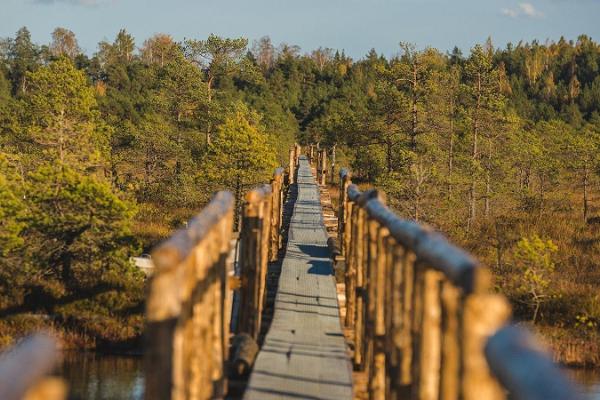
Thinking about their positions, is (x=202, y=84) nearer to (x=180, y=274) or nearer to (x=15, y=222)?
(x=15, y=222)

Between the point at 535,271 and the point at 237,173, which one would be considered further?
the point at 237,173

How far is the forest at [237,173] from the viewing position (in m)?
28.0

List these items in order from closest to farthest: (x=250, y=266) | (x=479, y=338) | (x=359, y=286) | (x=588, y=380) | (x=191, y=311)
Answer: (x=479, y=338) → (x=191, y=311) → (x=250, y=266) → (x=359, y=286) → (x=588, y=380)

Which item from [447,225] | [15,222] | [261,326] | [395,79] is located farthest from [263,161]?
[261,326]

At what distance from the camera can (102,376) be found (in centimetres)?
2148

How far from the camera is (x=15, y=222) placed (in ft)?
93.6

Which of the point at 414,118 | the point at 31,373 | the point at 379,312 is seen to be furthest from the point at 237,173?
the point at 31,373

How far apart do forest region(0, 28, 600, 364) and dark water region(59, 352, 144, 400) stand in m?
1.63

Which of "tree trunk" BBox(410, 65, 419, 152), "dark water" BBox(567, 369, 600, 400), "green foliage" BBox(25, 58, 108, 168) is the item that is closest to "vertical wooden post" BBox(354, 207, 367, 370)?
"dark water" BBox(567, 369, 600, 400)

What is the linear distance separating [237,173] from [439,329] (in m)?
39.7

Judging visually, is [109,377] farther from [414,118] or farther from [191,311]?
[414,118]

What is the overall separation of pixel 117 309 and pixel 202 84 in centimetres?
3086

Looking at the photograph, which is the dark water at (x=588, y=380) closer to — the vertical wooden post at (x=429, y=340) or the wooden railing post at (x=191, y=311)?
the wooden railing post at (x=191, y=311)

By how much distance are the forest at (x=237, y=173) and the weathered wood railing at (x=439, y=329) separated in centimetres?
1902
